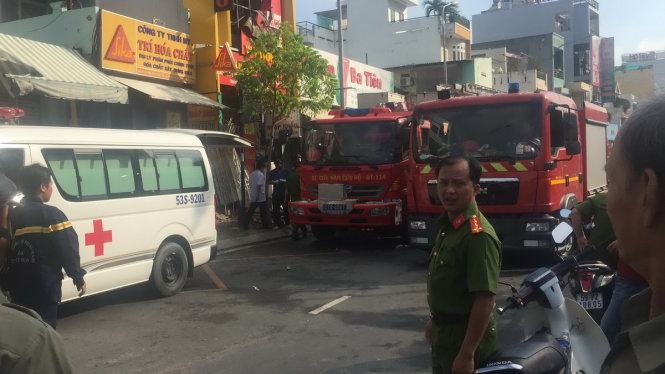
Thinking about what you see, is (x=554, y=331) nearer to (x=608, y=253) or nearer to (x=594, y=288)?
(x=594, y=288)

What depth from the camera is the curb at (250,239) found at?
484 inches

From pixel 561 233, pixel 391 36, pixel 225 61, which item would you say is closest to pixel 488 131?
pixel 561 233

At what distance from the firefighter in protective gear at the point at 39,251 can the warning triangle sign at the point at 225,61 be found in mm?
11157

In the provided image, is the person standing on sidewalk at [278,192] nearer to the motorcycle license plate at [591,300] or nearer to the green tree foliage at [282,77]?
the green tree foliage at [282,77]

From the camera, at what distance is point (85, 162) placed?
6.89 meters

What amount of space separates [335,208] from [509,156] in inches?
150

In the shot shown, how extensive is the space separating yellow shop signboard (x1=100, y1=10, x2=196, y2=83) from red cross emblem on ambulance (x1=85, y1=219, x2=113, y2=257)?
734cm

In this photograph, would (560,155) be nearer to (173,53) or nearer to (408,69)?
(173,53)

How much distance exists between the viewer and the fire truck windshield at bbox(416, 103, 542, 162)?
871 cm

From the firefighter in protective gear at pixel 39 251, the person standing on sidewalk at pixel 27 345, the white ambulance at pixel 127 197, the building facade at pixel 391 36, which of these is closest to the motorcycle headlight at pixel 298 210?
the white ambulance at pixel 127 197

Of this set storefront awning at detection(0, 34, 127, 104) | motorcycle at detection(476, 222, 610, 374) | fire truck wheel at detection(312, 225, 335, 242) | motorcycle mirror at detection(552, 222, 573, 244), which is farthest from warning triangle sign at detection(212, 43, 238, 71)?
motorcycle at detection(476, 222, 610, 374)

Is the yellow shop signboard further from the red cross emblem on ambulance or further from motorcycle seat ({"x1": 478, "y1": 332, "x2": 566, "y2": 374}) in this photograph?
motorcycle seat ({"x1": 478, "y1": 332, "x2": 566, "y2": 374})

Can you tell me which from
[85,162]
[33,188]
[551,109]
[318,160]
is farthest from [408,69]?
[33,188]

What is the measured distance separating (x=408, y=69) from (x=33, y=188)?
33624mm
